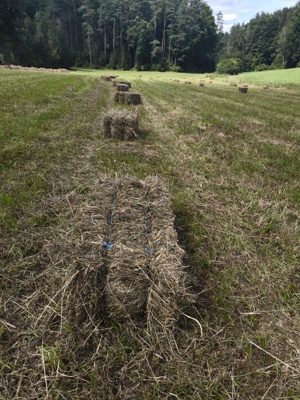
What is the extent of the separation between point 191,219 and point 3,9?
72811mm

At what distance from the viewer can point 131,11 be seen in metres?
95.6

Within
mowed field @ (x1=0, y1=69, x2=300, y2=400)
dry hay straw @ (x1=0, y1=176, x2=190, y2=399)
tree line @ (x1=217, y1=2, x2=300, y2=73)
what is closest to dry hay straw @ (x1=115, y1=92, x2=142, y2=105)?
mowed field @ (x1=0, y1=69, x2=300, y2=400)

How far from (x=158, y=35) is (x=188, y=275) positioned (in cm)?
11290

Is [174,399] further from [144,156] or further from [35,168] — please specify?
[144,156]

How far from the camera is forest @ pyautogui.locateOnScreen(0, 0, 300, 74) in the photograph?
263ft

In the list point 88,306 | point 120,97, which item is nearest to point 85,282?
point 88,306

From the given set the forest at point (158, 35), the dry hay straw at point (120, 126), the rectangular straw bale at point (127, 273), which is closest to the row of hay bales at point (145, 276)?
the rectangular straw bale at point (127, 273)

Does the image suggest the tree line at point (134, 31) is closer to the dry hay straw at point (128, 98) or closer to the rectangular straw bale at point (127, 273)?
the dry hay straw at point (128, 98)

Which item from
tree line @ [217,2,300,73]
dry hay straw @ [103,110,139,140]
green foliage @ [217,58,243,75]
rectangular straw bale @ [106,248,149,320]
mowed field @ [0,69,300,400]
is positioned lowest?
mowed field @ [0,69,300,400]

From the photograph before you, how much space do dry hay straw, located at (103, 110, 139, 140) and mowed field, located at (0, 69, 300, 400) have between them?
901mm

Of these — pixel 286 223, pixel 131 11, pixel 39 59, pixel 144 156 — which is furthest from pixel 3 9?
pixel 286 223

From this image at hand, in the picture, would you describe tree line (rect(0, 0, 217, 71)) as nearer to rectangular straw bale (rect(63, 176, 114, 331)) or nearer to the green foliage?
the green foliage

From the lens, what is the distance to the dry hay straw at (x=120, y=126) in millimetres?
7398

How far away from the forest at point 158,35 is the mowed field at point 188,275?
7044cm
